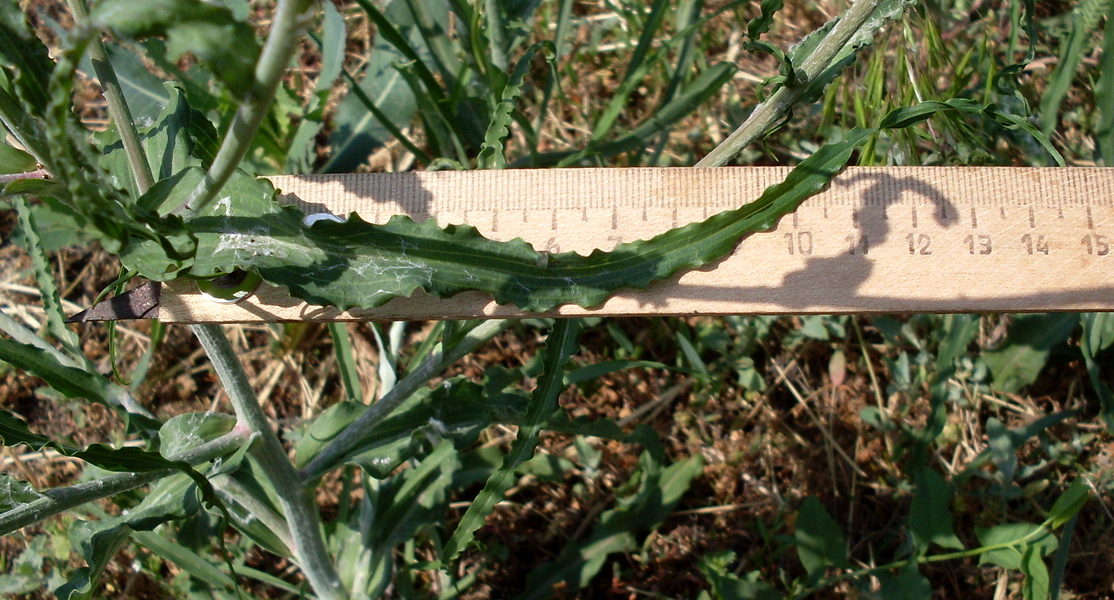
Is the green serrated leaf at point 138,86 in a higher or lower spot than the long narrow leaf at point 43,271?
higher

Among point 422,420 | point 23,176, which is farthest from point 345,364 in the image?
point 23,176

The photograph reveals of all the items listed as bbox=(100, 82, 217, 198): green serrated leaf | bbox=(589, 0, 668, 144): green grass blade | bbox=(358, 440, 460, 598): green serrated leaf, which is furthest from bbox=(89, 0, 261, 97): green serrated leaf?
bbox=(589, 0, 668, 144): green grass blade

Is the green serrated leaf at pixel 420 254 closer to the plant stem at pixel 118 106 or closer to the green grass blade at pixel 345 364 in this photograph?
the plant stem at pixel 118 106

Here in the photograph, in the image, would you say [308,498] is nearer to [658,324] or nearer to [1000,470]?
[658,324]

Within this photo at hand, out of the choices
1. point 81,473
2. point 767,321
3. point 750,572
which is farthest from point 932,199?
point 81,473

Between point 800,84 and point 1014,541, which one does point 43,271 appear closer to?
point 800,84

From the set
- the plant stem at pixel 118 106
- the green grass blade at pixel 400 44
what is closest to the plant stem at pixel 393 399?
the plant stem at pixel 118 106

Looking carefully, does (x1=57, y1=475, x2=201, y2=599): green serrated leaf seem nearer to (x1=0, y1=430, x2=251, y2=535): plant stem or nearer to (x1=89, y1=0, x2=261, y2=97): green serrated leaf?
(x1=0, y1=430, x2=251, y2=535): plant stem
